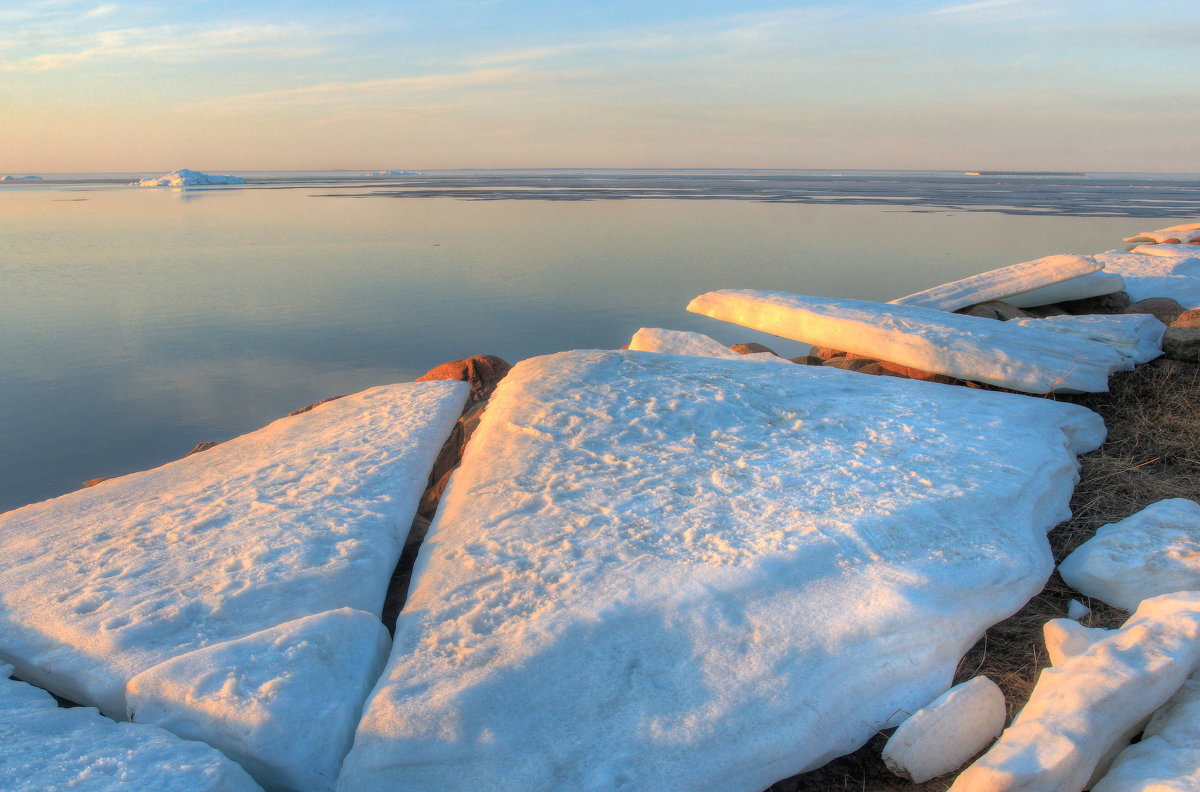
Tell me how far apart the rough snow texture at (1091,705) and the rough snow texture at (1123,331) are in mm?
3159

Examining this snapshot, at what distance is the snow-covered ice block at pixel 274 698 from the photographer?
80.4 inches

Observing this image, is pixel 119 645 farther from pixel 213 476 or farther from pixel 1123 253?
pixel 1123 253

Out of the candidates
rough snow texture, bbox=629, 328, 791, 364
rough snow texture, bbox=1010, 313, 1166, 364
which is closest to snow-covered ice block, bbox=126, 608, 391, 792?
rough snow texture, bbox=629, 328, 791, 364

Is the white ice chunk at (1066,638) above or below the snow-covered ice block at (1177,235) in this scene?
below

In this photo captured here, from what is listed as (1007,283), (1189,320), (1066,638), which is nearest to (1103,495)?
(1066,638)

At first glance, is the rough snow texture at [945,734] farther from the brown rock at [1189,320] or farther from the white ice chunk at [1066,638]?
the brown rock at [1189,320]

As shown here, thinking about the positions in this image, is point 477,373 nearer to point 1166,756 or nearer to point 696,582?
point 696,582

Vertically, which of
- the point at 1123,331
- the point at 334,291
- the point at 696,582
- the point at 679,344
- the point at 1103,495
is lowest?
the point at 1103,495

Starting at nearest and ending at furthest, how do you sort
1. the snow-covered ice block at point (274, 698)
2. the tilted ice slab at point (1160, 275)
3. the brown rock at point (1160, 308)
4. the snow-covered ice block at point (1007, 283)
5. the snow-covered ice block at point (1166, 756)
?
the snow-covered ice block at point (1166, 756)
the snow-covered ice block at point (274, 698)
the snow-covered ice block at point (1007, 283)
the brown rock at point (1160, 308)
the tilted ice slab at point (1160, 275)

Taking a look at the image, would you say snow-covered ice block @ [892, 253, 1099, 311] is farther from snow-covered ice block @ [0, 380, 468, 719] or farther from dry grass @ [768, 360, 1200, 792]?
snow-covered ice block @ [0, 380, 468, 719]

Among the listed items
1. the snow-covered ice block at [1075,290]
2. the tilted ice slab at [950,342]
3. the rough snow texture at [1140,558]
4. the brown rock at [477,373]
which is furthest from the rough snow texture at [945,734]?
the snow-covered ice block at [1075,290]

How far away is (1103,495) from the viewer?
3570 millimetres

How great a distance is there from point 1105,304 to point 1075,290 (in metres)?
0.40

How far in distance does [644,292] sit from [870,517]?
30.1 feet
